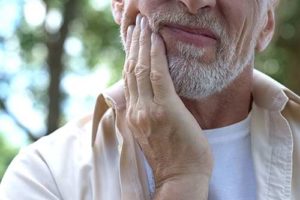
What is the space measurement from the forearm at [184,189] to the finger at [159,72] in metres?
0.27

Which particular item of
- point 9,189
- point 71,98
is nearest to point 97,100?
point 9,189

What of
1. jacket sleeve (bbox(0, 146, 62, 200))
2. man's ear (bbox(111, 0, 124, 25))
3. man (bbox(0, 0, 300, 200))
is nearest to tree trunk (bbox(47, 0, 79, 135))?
man's ear (bbox(111, 0, 124, 25))

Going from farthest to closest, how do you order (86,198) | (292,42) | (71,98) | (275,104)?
(71,98) → (292,42) → (275,104) → (86,198)

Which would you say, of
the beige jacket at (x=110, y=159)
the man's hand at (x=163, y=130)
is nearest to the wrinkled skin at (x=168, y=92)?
the man's hand at (x=163, y=130)

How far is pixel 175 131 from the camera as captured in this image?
2.12 meters

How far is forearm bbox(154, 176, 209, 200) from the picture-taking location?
6.68ft

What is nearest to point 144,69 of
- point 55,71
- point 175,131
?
point 175,131

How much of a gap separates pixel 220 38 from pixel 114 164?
21.3 inches

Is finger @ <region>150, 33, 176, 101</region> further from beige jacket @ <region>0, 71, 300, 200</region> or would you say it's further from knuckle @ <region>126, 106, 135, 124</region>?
beige jacket @ <region>0, 71, 300, 200</region>

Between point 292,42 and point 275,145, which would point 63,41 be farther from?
point 275,145

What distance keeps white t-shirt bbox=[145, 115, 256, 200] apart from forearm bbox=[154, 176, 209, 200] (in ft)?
0.37

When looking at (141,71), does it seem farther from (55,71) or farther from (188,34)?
(55,71)

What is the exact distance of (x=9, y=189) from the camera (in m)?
2.21

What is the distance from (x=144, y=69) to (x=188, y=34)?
0.60ft
